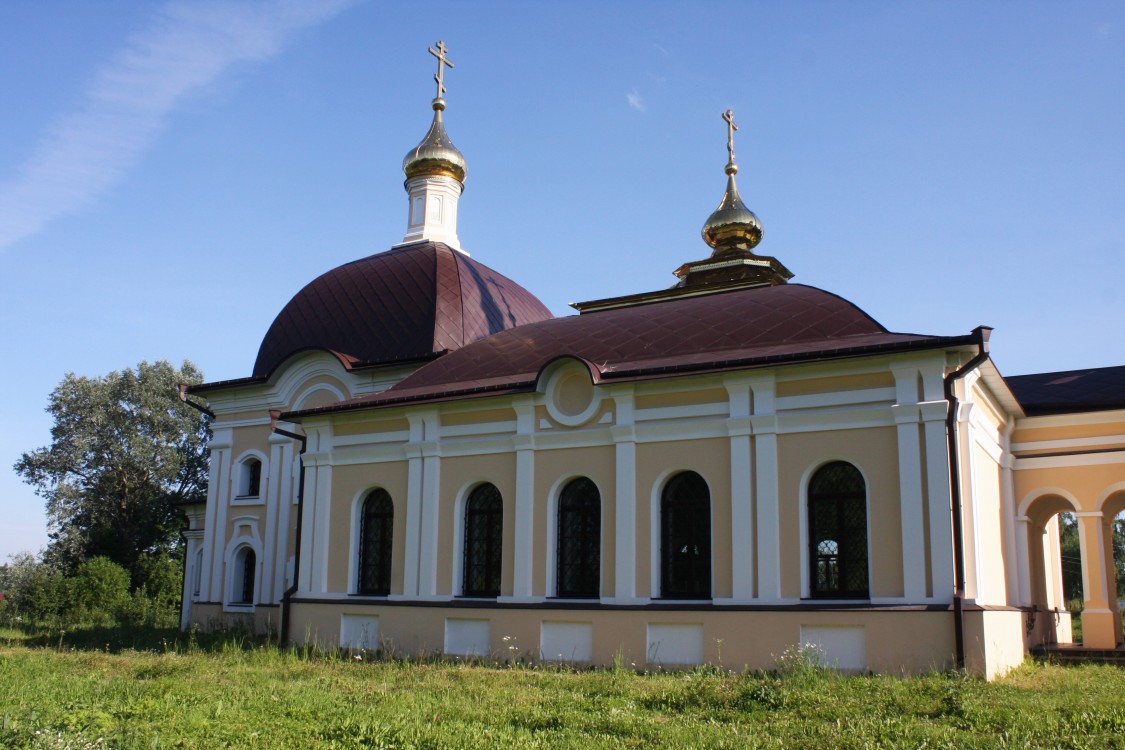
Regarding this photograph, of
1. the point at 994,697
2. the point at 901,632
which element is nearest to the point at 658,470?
the point at 901,632

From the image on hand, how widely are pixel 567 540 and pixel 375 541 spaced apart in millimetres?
3414

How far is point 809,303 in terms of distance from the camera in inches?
595

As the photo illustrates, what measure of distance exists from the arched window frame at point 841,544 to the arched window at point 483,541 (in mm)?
4404

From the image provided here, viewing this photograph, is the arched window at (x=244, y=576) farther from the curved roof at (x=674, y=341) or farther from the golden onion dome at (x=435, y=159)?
the golden onion dome at (x=435, y=159)

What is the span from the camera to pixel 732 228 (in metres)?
23.5

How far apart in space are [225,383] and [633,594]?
1108 centimetres

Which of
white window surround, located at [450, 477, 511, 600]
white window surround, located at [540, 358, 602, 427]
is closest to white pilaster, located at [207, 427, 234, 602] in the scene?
white window surround, located at [450, 477, 511, 600]

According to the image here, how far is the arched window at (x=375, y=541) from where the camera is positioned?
16.4 m

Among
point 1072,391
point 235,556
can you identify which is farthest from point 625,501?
point 235,556

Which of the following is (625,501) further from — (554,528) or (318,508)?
(318,508)

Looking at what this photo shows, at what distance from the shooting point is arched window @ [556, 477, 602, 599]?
14.5m

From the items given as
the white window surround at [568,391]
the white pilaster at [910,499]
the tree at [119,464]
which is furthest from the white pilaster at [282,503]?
the tree at [119,464]

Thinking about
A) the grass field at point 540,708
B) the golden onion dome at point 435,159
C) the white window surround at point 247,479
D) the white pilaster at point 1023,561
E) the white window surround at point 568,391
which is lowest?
the grass field at point 540,708

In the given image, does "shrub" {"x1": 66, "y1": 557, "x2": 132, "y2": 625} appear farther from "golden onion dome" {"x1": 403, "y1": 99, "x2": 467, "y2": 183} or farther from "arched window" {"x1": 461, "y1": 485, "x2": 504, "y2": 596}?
"arched window" {"x1": 461, "y1": 485, "x2": 504, "y2": 596}
